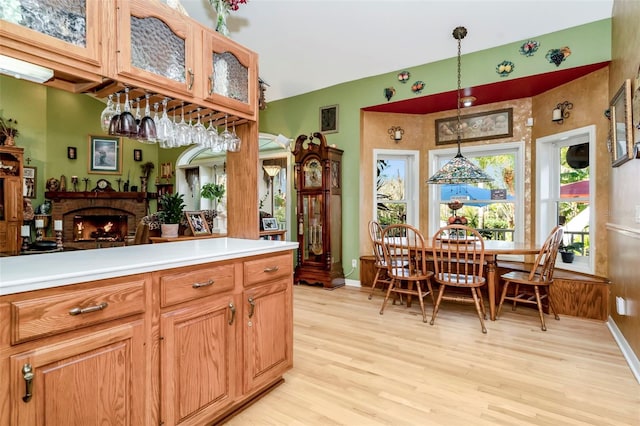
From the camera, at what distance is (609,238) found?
3.29 meters

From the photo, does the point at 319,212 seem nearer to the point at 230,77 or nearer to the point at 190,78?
the point at 230,77

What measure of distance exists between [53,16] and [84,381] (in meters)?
1.35

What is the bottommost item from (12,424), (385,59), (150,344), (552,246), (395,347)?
(395,347)

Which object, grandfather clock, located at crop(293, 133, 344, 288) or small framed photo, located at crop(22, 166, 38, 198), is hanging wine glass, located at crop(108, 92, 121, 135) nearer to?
grandfather clock, located at crop(293, 133, 344, 288)

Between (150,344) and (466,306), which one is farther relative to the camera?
(466,306)

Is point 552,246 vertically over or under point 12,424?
over

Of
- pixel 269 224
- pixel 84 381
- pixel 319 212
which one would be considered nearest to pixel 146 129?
pixel 84 381

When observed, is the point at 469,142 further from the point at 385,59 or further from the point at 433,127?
the point at 385,59

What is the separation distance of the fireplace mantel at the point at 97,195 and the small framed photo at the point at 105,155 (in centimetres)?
61

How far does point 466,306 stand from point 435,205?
1.66 meters

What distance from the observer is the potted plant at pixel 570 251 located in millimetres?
3867

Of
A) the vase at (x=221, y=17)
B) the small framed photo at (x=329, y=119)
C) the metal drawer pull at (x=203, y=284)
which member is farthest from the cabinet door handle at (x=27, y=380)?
the small framed photo at (x=329, y=119)

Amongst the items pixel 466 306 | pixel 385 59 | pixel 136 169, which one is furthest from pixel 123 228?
pixel 466 306

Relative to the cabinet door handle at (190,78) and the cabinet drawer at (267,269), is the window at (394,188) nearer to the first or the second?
the cabinet drawer at (267,269)
